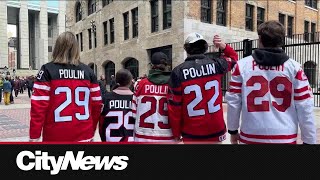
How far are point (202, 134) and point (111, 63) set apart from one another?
88.6 ft

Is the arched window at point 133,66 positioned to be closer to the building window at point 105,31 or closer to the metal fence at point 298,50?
the building window at point 105,31

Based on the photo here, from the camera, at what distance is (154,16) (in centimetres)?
2272

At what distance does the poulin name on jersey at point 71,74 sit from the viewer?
3.22 metres

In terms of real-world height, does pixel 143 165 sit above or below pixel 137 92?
below

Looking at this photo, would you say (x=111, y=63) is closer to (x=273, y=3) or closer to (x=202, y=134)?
(x=273, y=3)

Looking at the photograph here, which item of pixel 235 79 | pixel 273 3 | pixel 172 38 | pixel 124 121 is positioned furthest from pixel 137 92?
pixel 273 3

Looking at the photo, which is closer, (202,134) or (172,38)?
(202,134)

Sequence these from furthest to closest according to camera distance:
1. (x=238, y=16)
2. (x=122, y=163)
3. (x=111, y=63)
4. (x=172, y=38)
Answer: (x=111, y=63), (x=238, y=16), (x=172, y=38), (x=122, y=163)

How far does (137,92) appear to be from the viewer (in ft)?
11.2

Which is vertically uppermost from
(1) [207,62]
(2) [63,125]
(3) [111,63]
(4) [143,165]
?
(3) [111,63]

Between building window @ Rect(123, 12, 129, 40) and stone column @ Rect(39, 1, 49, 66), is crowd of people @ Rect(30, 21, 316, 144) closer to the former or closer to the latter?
building window @ Rect(123, 12, 129, 40)

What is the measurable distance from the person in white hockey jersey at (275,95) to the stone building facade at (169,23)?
16636mm

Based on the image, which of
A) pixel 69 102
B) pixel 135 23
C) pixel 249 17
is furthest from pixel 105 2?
pixel 69 102

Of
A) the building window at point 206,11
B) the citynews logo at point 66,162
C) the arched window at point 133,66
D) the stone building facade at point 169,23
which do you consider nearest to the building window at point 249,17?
the stone building facade at point 169,23
